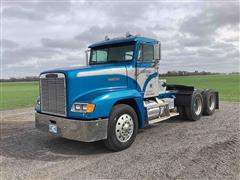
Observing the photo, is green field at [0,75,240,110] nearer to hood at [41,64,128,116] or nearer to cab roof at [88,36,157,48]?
cab roof at [88,36,157,48]

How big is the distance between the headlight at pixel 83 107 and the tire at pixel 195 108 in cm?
524

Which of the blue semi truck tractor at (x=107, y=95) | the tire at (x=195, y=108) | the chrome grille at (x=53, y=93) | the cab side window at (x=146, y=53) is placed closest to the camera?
the blue semi truck tractor at (x=107, y=95)

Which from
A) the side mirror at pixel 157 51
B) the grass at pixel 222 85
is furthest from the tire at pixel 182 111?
the side mirror at pixel 157 51

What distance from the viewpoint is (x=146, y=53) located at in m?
7.23

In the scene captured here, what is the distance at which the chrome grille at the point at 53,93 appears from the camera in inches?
227

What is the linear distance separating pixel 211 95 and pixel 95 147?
6.97m

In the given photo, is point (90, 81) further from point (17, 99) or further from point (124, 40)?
point (17, 99)

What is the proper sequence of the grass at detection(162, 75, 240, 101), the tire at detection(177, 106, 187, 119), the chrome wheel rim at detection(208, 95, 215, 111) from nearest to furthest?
the tire at detection(177, 106, 187, 119)
the chrome wheel rim at detection(208, 95, 215, 111)
the grass at detection(162, 75, 240, 101)

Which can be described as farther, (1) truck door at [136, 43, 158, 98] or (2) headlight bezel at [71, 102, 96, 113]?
(1) truck door at [136, 43, 158, 98]

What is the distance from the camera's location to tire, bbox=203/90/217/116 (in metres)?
10.6

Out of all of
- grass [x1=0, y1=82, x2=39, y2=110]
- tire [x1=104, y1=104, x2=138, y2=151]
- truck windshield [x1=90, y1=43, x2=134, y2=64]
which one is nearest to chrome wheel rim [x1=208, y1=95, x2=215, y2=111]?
truck windshield [x1=90, y1=43, x2=134, y2=64]

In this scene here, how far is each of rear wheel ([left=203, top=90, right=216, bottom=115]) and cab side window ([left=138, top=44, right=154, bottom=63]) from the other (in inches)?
180

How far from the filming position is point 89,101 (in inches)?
216

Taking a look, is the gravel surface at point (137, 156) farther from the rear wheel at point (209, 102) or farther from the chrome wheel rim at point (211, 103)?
the chrome wheel rim at point (211, 103)
